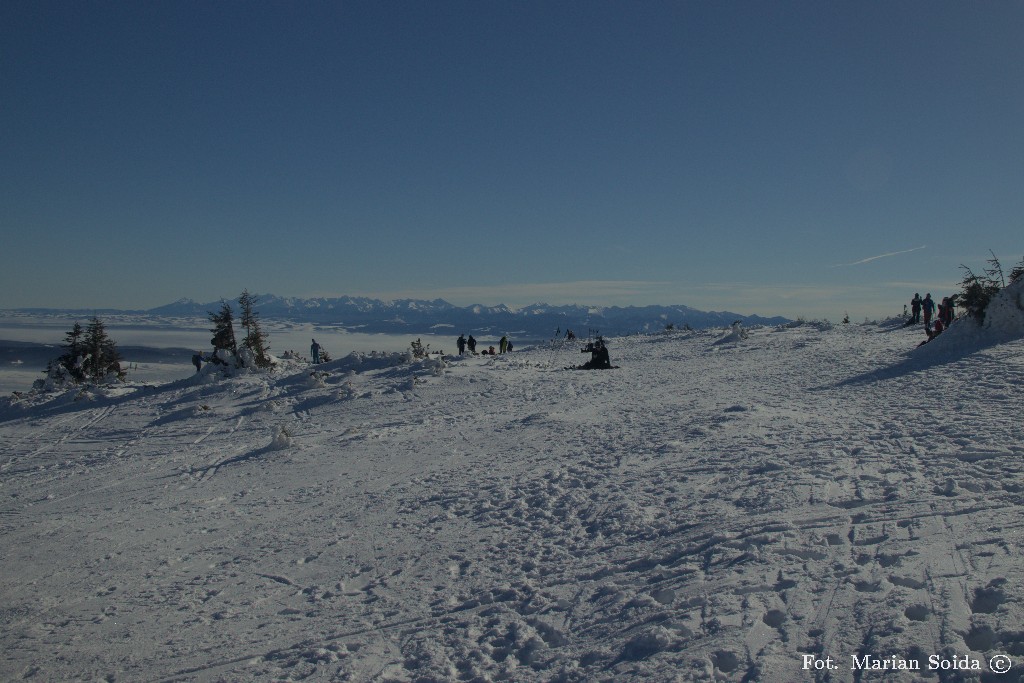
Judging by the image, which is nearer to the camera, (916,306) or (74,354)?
(916,306)

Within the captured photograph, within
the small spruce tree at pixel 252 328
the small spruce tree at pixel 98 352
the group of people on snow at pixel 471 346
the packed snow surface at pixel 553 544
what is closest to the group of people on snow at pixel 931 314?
the packed snow surface at pixel 553 544

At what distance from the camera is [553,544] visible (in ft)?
22.7

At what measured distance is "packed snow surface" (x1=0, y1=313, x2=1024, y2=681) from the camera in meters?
4.60

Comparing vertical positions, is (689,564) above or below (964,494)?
below

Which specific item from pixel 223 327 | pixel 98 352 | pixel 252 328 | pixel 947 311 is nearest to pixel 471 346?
Answer: pixel 252 328

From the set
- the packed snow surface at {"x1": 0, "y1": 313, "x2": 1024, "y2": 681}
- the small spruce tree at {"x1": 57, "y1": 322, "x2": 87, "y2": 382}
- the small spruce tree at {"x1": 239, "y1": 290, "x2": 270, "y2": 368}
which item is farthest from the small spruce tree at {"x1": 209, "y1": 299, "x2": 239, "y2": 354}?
the packed snow surface at {"x1": 0, "y1": 313, "x2": 1024, "y2": 681}

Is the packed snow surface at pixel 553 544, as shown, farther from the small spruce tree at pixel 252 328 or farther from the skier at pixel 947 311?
the small spruce tree at pixel 252 328

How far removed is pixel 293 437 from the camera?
47.1 feet

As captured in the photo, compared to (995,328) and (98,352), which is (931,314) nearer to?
(995,328)

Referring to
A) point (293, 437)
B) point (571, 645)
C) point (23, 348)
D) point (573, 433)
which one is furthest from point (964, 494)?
point (23, 348)

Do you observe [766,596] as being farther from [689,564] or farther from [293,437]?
[293,437]

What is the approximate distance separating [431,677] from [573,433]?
810cm

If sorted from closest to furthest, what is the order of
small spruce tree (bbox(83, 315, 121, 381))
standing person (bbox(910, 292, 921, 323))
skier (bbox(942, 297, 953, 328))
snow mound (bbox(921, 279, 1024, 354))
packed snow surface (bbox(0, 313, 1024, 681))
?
packed snow surface (bbox(0, 313, 1024, 681)), snow mound (bbox(921, 279, 1024, 354)), skier (bbox(942, 297, 953, 328)), standing person (bbox(910, 292, 921, 323)), small spruce tree (bbox(83, 315, 121, 381))

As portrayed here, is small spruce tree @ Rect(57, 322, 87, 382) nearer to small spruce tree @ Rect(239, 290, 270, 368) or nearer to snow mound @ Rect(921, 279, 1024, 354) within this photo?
small spruce tree @ Rect(239, 290, 270, 368)
